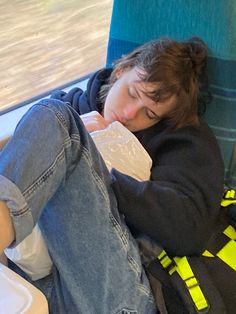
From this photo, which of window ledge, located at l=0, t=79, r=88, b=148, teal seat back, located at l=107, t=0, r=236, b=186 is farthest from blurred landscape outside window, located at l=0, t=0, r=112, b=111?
teal seat back, located at l=107, t=0, r=236, b=186

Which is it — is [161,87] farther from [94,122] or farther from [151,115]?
[94,122]

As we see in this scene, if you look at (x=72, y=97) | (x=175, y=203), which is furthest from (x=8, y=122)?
(x=175, y=203)

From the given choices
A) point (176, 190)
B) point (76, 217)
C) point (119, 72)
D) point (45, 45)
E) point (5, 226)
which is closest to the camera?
point (5, 226)

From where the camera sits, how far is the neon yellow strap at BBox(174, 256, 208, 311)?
0.86 m

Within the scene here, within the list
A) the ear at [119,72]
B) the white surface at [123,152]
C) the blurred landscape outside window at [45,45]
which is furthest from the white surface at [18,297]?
the blurred landscape outside window at [45,45]

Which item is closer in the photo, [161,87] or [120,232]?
[120,232]

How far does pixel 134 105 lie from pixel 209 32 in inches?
10.8

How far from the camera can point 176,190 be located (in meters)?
0.98

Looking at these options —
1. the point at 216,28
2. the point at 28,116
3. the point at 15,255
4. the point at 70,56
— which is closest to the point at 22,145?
the point at 28,116

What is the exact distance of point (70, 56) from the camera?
5.93 feet

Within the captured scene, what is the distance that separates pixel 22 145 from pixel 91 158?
14 centimetres

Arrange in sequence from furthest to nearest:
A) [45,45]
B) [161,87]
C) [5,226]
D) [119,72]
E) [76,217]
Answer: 1. [45,45]
2. [119,72]
3. [161,87]
4. [76,217]
5. [5,226]

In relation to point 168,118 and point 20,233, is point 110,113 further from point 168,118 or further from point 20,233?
point 20,233

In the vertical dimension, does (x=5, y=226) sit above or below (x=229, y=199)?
above
